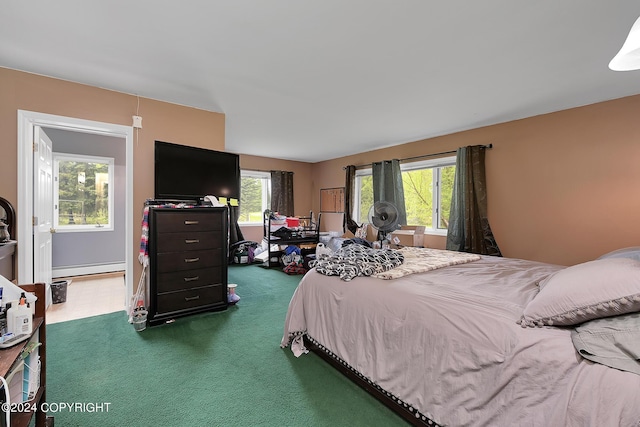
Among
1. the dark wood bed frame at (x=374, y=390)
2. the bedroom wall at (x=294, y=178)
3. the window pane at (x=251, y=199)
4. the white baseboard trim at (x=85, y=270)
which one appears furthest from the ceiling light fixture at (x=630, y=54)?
the white baseboard trim at (x=85, y=270)

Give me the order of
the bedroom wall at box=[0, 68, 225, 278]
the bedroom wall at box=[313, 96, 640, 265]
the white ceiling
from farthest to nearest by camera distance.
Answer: the bedroom wall at box=[313, 96, 640, 265], the bedroom wall at box=[0, 68, 225, 278], the white ceiling

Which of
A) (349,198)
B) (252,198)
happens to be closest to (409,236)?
(349,198)

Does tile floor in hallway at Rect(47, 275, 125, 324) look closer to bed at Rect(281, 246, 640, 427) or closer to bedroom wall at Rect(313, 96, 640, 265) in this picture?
bed at Rect(281, 246, 640, 427)

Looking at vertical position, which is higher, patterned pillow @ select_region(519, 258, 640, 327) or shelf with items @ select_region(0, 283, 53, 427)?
patterned pillow @ select_region(519, 258, 640, 327)

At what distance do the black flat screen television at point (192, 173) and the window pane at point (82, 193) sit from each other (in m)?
2.72

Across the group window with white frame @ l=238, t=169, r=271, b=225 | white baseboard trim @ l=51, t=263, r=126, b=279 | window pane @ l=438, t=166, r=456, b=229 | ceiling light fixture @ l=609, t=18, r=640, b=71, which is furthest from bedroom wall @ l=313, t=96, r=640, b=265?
white baseboard trim @ l=51, t=263, r=126, b=279

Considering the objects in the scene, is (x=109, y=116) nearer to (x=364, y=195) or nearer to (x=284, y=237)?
(x=284, y=237)

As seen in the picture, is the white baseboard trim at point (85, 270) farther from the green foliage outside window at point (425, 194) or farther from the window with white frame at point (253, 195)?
the green foliage outside window at point (425, 194)

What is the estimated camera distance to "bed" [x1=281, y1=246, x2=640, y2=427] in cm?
92

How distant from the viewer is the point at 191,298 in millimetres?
2809

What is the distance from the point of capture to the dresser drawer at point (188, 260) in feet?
8.69

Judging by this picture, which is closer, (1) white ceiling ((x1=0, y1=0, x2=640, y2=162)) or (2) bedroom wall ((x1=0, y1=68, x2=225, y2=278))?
(1) white ceiling ((x1=0, y1=0, x2=640, y2=162))

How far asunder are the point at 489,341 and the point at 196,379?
177 cm

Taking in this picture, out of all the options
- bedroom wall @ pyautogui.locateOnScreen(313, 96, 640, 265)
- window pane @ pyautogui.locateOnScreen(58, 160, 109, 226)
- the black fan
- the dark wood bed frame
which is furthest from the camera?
window pane @ pyautogui.locateOnScreen(58, 160, 109, 226)
